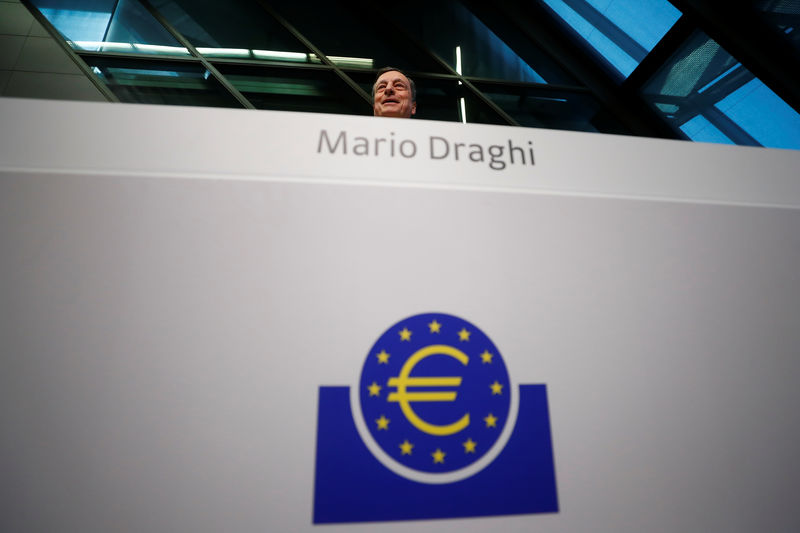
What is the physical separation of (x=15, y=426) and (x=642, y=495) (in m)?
0.99

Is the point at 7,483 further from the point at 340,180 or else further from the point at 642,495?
the point at 642,495

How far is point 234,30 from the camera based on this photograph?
10.4ft

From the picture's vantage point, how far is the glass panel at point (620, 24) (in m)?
2.56

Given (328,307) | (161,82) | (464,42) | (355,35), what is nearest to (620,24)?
(464,42)

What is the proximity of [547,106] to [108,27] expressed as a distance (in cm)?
362

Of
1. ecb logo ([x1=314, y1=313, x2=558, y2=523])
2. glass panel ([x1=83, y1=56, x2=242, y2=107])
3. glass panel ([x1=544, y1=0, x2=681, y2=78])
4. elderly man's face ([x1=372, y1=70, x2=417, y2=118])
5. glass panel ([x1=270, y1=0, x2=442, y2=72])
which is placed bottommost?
ecb logo ([x1=314, y1=313, x2=558, y2=523])

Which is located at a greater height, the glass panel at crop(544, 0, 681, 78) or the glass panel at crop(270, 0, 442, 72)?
the glass panel at crop(270, 0, 442, 72)

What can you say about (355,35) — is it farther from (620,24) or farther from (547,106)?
(620,24)

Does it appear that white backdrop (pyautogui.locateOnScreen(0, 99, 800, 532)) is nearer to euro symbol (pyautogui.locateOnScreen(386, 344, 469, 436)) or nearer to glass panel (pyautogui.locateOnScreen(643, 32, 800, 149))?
euro symbol (pyautogui.locateOnScreen(386, 344, 469, 436))

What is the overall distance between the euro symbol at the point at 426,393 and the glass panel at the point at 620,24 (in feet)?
10.1

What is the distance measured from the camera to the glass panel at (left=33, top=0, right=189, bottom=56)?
2877mm

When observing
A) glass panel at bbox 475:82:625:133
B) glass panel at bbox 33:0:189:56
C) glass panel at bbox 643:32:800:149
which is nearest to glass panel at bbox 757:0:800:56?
glass panel at bbox 643:32:800:149

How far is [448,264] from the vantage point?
0.70 metres

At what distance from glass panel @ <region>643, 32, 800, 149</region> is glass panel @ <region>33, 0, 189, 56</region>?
12.0 feet
